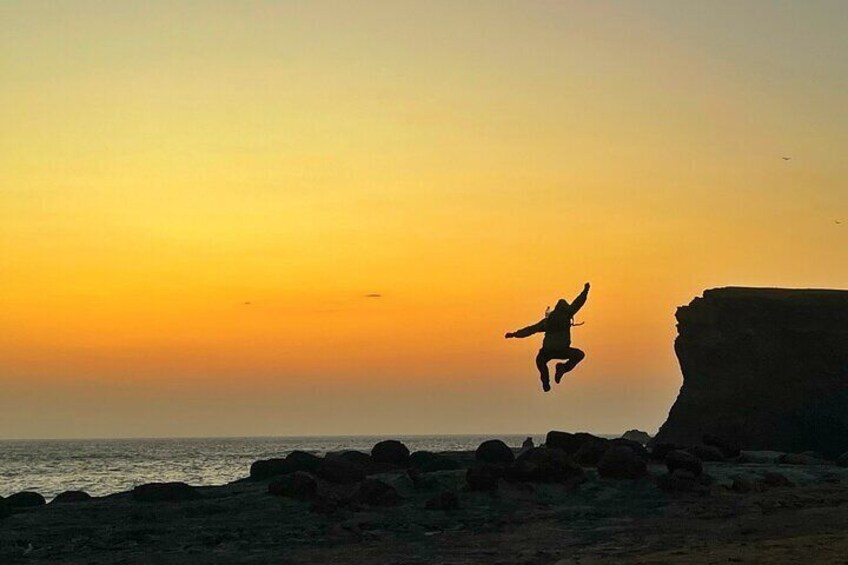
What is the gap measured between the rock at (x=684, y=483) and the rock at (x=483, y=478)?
3957 mm

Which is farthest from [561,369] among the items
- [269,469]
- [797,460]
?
[797,460]

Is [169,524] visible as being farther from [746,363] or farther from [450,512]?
[746,363]

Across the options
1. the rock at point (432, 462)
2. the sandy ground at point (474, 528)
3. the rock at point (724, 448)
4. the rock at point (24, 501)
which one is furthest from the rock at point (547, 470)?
the rock at point (24, 501)

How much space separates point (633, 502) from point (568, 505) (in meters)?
1.49

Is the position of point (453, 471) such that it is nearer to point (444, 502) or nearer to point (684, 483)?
point (444, 502)

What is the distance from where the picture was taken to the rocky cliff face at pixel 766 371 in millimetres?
56469

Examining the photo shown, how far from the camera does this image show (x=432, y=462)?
32.6 m

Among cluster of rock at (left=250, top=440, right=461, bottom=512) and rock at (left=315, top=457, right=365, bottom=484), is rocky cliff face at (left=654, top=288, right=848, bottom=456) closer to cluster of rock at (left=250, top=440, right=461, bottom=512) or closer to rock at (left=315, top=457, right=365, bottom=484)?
cluster of rock at (left=250, top=440, right=461, bottom=512)

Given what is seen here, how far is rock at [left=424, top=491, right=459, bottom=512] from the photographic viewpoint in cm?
2572

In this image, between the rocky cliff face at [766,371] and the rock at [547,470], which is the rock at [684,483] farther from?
the rocky cliff face at [766,371]

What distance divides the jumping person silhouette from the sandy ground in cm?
299

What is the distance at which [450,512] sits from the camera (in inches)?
1003

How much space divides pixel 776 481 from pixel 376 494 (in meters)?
10.0

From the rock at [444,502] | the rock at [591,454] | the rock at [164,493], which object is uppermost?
the rock at [591,454]
